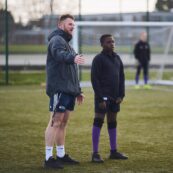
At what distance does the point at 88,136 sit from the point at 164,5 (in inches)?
622

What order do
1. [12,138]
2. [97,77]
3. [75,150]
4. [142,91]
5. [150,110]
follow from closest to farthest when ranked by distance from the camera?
[97,77], [75,150], [12,138], [150,110], [142,91]

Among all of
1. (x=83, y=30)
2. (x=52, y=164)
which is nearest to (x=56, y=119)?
(x=52, y=164)

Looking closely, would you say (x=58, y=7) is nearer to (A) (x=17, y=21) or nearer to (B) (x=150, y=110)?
(A) (x=17, y=21)

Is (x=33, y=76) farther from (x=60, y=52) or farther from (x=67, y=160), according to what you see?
(x=60, y=52)

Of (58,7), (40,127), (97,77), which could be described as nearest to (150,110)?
(40,127)

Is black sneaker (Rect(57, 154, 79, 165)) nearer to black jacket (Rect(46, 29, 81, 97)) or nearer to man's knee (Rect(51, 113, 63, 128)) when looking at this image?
man's knee (Rect(51, 113, 63, 128))

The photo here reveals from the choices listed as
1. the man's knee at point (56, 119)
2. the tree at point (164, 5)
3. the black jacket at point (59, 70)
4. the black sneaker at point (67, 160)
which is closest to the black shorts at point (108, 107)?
the black jacket at point (59, 70)

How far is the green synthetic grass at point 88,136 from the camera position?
7.25m

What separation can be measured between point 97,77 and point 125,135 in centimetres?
235

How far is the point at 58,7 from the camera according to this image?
22.5 metres

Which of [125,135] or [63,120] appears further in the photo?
[125,135]

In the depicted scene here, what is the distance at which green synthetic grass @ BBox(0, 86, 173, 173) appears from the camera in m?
7.25

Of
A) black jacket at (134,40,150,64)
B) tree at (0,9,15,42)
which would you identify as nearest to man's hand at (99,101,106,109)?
black jacket at (134,40,150,64)

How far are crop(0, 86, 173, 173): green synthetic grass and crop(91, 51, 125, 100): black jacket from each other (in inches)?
36.0
